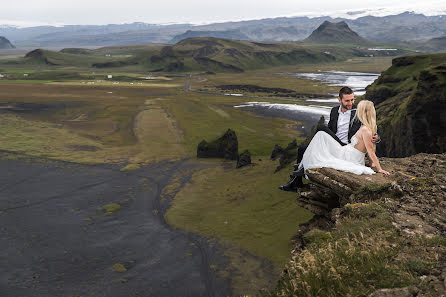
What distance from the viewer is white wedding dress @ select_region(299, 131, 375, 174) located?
47.5 feet

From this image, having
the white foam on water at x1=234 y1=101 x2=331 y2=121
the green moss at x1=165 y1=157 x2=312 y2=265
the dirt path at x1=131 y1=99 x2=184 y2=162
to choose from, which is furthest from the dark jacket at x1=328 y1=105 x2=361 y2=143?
the white foam on water at x1=234 y1=101 x2=331 y2=121

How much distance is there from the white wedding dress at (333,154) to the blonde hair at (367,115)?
2.59 feet

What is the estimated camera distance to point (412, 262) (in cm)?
809

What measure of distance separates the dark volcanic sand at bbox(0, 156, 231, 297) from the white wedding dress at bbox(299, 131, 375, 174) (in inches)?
501

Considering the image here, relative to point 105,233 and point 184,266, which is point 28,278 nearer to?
point 105,233

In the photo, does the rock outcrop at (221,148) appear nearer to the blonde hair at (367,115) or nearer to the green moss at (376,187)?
the blonde hair at (367,115)

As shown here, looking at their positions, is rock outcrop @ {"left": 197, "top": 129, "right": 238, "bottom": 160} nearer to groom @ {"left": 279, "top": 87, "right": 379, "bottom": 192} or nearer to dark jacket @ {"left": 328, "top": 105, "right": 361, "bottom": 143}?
groom @ {"left": 279, "top": 87, "right": 379, "bottom": 192}

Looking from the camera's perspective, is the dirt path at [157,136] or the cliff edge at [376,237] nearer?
the cliff edge at [376,237]

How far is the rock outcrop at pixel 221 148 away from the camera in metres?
56.5

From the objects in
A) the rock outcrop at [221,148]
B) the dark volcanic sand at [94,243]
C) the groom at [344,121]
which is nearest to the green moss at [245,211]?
the dark volcanic sand at [94,243]

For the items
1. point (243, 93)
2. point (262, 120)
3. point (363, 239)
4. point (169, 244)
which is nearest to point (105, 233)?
point (169, 244)

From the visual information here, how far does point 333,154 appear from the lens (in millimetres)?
14922

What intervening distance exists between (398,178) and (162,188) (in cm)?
3331

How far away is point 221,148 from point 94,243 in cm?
3021
